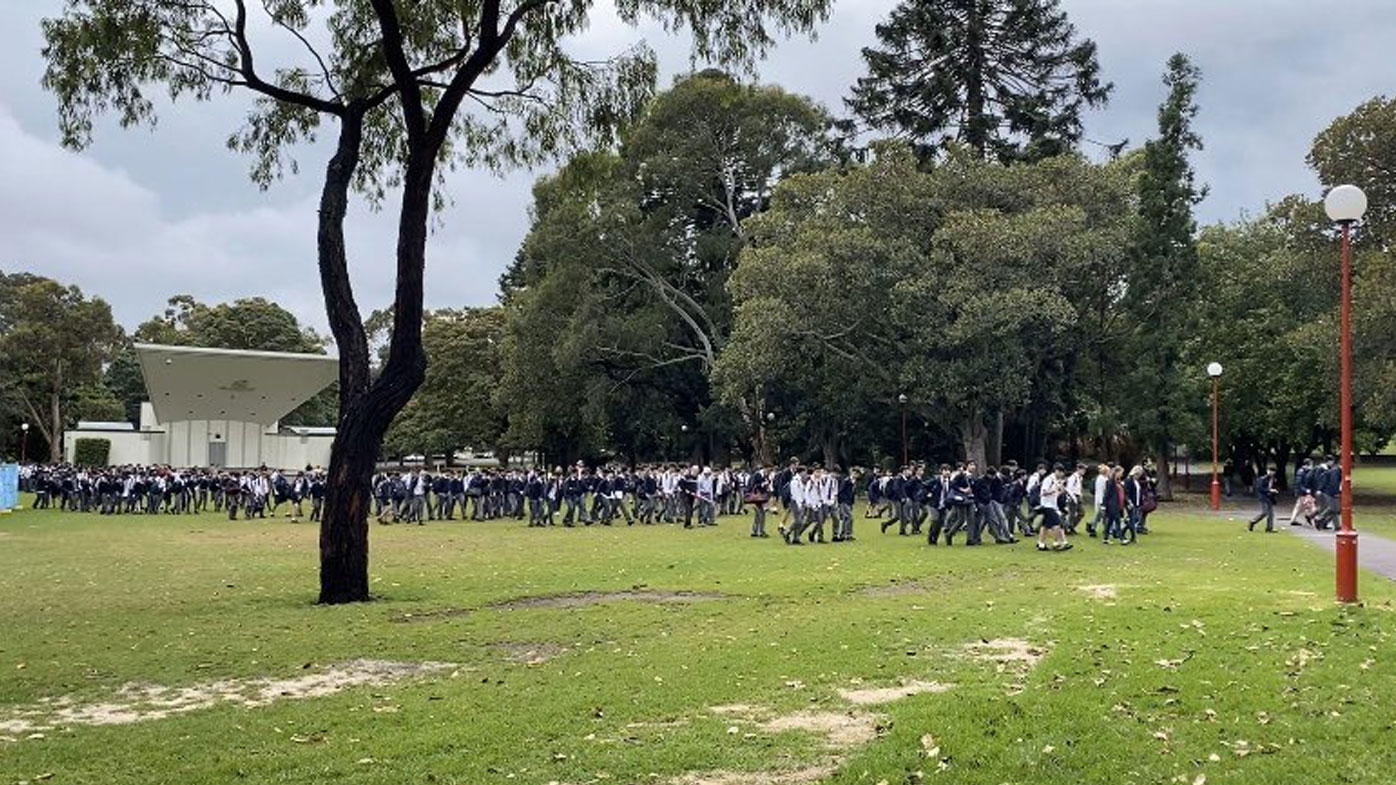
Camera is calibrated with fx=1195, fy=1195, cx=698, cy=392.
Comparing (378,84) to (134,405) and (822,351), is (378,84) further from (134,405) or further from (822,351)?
(134,405)

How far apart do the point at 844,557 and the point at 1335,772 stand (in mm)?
14294

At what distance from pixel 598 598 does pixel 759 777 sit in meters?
8.69

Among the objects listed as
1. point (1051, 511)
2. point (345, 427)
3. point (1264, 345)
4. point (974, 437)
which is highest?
point (1264, 345)

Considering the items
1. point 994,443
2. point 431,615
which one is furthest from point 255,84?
point 994,443

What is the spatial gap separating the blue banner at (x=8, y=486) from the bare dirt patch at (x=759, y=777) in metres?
43.1

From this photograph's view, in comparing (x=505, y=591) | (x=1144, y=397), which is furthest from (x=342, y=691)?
(x=1144, y=397)

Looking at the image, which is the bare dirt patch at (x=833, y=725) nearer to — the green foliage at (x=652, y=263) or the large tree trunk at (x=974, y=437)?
the large tree trunk at (x=974, y=437)

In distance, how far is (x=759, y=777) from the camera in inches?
260

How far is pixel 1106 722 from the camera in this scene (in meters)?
7.50

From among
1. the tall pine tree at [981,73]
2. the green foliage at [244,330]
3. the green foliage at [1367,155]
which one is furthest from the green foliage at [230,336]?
the green foliage at [1367,155]

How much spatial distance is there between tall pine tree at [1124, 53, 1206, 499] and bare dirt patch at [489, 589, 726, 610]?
104 feet

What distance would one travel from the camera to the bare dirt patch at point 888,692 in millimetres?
8469

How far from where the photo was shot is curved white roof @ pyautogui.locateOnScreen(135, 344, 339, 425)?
5750cm

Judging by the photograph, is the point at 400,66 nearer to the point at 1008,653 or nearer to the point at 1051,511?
the point at 1008,653
